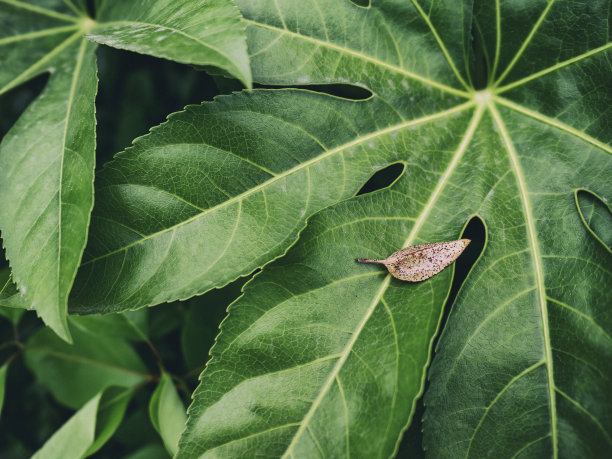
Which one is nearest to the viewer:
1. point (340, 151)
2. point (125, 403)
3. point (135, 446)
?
point (340, 151)

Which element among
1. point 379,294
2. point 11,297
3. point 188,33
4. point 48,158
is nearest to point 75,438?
point 11,297

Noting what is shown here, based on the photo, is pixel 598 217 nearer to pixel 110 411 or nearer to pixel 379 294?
pixel 379 294

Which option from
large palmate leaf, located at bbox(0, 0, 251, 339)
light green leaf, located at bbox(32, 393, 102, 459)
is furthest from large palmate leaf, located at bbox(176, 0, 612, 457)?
light green leaf, located at bbox(32, 393, 102, 459)

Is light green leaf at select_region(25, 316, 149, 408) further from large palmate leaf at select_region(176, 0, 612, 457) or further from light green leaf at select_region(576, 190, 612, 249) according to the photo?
light green leaf at select_region(576, 190, 612, 249)

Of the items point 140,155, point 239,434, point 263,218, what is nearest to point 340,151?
point 263,218

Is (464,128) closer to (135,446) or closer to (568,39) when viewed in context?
(568,39)

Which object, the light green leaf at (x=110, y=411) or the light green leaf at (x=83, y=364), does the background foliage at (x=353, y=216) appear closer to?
the light green leaf at (x=110, y=411)
